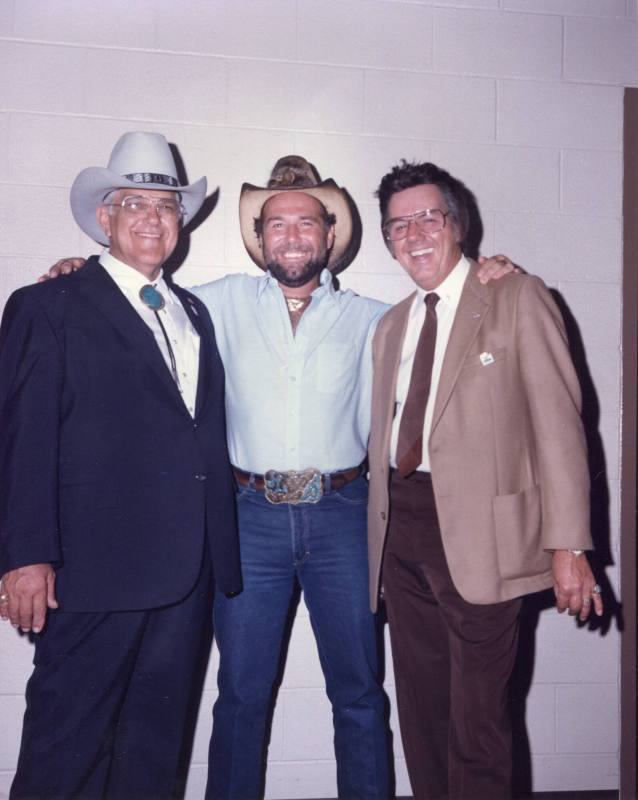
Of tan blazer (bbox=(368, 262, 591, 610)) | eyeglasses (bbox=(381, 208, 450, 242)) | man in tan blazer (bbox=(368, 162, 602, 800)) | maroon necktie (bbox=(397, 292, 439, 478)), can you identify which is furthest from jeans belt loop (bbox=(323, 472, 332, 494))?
eyeglasses (bbox=(381, 208, 450, 242))

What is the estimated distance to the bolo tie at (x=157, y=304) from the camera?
1.85m

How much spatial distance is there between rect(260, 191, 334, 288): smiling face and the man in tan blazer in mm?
390

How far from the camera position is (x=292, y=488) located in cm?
206

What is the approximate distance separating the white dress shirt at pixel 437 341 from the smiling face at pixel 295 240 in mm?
380

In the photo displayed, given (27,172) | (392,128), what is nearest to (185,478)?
(27,172)

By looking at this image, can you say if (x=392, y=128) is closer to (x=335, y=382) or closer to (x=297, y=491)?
(x=335, y=382)

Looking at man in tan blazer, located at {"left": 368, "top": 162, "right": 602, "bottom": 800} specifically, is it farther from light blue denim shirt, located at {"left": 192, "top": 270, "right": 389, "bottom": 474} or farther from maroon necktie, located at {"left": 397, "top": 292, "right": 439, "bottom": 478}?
light blue denim shirt, located at {"left": 192, "top": 270, "right": 389, "bottom": 474}

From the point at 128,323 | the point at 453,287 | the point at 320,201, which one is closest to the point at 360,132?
the point at 320,201

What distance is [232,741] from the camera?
1999 millimetres

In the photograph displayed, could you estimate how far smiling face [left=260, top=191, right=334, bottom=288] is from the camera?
86.1 inches

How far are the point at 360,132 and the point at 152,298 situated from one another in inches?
48.0

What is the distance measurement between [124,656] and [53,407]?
25.8 inches

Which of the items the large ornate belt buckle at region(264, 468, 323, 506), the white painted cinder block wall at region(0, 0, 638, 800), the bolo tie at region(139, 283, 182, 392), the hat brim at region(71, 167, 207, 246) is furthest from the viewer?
the white painted cinder block wall at region(0, 0, 638, 800)

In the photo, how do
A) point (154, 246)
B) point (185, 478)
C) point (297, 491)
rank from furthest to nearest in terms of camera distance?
point (297, 491), point (154, 246), point (185, 478)
